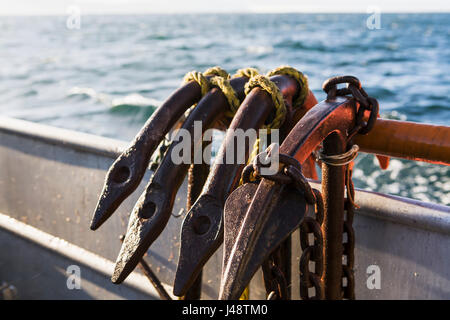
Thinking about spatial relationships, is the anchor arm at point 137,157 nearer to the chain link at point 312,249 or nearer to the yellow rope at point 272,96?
the yellow rope at point 272,96

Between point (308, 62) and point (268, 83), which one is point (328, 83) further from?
point (308, 62)

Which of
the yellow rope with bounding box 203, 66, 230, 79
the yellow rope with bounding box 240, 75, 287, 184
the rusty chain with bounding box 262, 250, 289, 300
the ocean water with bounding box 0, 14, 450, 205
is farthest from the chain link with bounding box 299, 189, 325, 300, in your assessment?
the ocean water with bounding box 0, 14, 450, 205

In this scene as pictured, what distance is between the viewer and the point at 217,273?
1.60m

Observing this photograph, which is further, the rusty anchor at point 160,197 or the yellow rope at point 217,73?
the yellow rope at point 217,73

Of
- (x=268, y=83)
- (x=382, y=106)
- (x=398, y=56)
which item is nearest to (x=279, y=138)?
(x=268, y=83)

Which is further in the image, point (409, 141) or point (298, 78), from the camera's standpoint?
point (298, 78)

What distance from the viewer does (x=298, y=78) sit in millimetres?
1250

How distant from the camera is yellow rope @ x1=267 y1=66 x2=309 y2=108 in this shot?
4.08ft

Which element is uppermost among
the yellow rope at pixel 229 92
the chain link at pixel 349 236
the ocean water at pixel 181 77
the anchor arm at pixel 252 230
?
the yellow rope at pixel 229 92

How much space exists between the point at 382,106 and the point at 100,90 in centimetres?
662

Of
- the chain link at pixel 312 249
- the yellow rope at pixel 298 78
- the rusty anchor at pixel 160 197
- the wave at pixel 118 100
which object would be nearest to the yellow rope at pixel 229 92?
the rusty anchor at pixel 160 197

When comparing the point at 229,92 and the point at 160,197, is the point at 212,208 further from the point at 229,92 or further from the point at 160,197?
the point at 229,92

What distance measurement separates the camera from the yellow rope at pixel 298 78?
1.24 metres

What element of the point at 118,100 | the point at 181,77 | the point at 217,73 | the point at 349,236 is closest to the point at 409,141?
the point at 349,236
